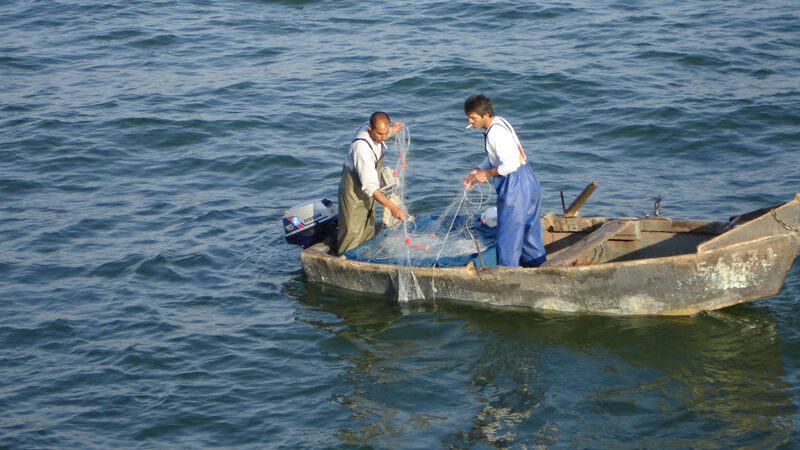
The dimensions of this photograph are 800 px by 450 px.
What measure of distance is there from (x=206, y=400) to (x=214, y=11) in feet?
43.3

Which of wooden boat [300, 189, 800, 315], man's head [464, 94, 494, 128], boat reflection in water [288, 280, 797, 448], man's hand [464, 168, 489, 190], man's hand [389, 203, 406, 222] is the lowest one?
boat reflection in water [288, 280, 797, 448]

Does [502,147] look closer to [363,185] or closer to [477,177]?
[477,177]

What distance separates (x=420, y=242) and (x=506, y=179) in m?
1.26

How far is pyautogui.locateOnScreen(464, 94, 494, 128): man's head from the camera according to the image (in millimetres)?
6859

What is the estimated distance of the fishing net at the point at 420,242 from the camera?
7.52 meters

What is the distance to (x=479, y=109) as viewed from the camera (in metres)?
6.88

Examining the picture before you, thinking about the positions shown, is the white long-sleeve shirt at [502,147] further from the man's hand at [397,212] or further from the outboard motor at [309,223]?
the outboard motor at [309,223]

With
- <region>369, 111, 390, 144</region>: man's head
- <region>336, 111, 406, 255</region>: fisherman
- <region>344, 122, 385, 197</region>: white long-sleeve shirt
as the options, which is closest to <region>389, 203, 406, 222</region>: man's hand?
<region>336, 111, 406, 255</region>: fisherman

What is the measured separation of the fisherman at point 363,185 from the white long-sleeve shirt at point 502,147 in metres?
0.90

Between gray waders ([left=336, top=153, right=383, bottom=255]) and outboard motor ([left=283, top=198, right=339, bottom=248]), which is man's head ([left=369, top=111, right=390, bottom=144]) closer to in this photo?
gray waders ([left=336, top=153, right=383, bottom=255])

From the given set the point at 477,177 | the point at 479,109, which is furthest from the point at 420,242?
the point at 479,109

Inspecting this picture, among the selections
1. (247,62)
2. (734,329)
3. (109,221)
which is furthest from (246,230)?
(247,62)

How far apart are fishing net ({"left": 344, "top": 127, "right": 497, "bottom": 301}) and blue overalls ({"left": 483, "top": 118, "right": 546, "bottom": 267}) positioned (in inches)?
9.4

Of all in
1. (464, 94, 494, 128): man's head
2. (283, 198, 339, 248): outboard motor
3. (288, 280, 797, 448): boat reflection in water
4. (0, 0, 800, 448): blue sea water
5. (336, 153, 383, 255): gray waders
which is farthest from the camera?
(283, 198, 339, 248): outboard motor
